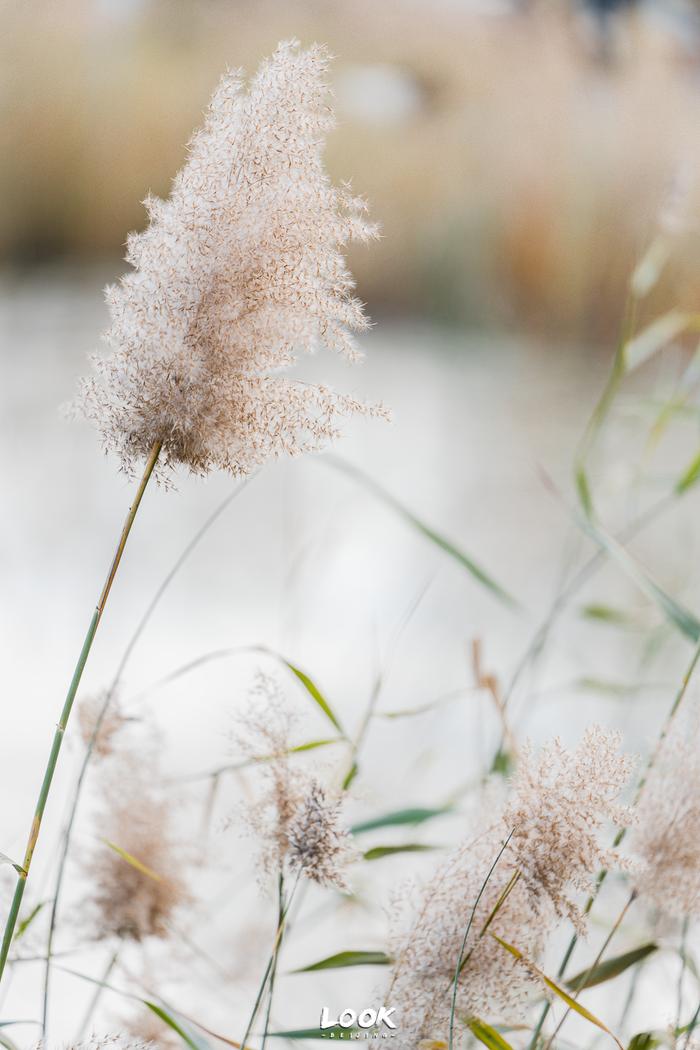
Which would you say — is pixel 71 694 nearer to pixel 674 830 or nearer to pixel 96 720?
pixel 96 720

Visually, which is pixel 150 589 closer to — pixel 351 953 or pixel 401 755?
pixel 401 755

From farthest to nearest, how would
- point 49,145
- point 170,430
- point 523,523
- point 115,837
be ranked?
point 523,523 → point 49,145 → point 115,837 → point 170,430

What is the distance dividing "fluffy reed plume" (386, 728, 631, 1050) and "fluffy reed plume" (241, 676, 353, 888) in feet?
0.13

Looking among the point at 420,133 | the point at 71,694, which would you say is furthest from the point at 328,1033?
the point at 420,133

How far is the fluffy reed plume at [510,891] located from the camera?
253 mm

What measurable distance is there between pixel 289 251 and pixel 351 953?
0.86ft

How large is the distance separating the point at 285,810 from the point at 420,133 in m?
1.78

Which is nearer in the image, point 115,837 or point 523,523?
point 115,837

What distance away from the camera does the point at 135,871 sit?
364mm

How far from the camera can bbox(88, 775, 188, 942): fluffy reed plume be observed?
36cm

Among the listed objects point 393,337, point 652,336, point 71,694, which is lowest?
point 71,694

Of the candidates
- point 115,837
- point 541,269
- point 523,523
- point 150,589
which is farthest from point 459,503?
point 115,837

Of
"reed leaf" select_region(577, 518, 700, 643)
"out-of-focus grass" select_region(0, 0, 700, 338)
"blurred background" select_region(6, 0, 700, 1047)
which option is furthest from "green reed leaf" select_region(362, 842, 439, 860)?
"out-of-focus grass" select_region(0, 0, 700, 338)

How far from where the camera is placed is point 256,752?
289mm
